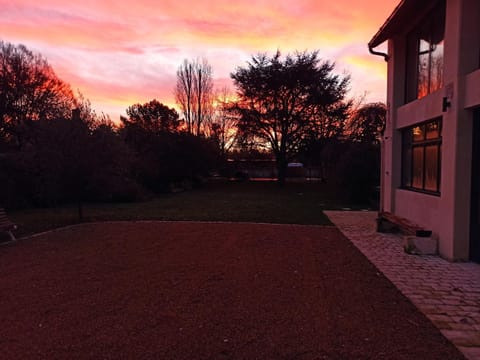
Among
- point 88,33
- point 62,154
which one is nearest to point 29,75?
point 88,33

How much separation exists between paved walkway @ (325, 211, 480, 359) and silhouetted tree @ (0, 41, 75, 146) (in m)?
19.1

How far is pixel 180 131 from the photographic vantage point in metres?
27.3

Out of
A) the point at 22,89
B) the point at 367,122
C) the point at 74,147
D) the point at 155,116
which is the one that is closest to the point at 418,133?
the point at 74,147

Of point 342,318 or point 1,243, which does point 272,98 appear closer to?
point 1,243

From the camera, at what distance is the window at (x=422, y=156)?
7301mm

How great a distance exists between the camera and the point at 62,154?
1034 cm

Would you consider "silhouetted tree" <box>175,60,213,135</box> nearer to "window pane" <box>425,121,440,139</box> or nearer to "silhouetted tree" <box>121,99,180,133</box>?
"silhouetted tree" <box>121,99,180,133</box>

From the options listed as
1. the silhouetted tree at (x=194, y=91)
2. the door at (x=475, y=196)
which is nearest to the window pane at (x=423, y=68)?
the door at (x=475, y=196)

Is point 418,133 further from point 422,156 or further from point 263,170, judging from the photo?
point 263,170

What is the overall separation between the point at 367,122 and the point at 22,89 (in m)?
23.4

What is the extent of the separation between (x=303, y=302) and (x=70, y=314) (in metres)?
2.61

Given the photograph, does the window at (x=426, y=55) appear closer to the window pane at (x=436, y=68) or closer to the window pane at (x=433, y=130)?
the window pane at (x=436, y=68)

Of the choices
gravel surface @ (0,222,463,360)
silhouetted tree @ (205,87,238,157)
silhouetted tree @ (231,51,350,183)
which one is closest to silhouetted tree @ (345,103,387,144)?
silhouetted tree @ (231,51,350,183)

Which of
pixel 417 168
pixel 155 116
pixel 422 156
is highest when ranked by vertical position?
pixel 155 116
